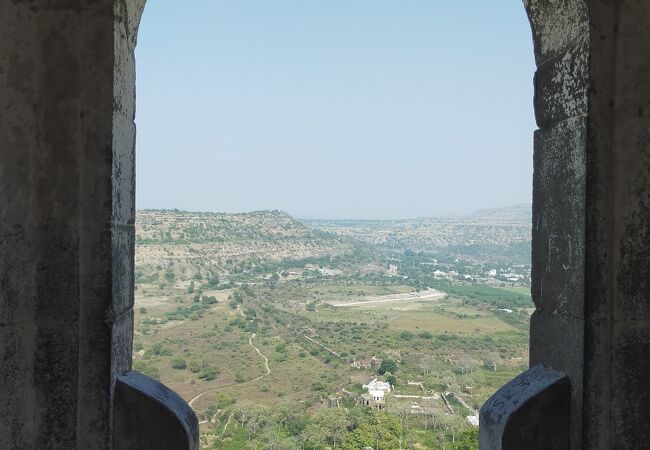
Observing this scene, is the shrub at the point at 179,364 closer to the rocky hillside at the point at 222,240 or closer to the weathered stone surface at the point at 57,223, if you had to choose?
the rocky hillside at the point at 222,240

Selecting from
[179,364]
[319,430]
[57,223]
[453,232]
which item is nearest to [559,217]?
[57,223]

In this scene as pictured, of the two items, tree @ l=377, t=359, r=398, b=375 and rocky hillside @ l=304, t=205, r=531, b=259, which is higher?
rocky hillside @ l=304, t=205, r=531, b=259

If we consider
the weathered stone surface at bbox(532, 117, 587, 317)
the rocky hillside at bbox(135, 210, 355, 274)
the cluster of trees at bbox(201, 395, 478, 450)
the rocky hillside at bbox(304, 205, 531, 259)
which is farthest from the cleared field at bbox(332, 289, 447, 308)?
the weathered stone surface at bbox(532, 117, 587, 317)

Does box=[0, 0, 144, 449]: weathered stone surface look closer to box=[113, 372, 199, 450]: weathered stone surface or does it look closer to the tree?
box=[113, 372, 199, 450]: weathered stone surface

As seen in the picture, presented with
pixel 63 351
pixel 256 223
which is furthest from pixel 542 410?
pixel 256 223

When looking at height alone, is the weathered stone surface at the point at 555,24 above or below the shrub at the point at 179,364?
above

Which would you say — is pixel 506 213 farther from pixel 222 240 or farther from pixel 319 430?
pixel 319 430

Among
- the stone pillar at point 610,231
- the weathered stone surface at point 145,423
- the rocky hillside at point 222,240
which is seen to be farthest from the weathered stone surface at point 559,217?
the rocky hillside at point 222,240
